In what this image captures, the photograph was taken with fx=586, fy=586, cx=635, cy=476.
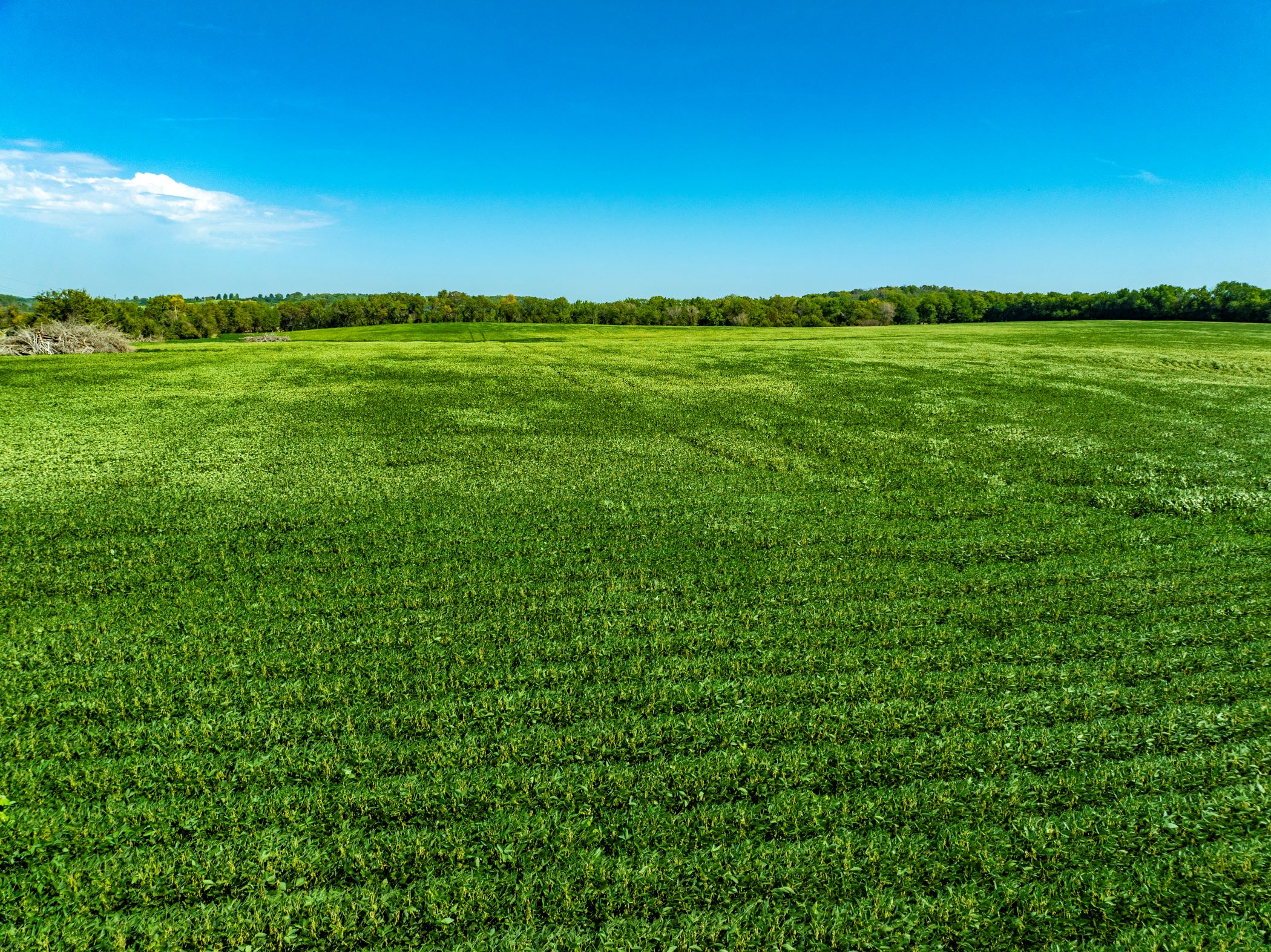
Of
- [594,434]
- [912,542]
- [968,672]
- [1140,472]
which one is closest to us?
[968,672]

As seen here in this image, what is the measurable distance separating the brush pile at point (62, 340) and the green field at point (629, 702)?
17.3m

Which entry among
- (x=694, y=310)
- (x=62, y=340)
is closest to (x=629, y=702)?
(x=62, y=340)

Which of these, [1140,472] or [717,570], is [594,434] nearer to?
[717,570]

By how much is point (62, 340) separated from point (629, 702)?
31.0 m

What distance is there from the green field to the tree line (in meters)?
67.9

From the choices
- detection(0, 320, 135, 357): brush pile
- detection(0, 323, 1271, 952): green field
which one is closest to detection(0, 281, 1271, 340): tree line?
detection(0, 320, 135, 357): brush pile

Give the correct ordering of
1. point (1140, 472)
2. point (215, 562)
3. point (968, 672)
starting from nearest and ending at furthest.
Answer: point (968, 672)
point (215, 562)
point (1140, 472)

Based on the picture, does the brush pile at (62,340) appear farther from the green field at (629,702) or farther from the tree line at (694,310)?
the tree line at (694,310)

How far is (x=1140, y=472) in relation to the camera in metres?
10.3

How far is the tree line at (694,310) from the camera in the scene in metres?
64.4

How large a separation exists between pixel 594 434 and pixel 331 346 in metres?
23.4

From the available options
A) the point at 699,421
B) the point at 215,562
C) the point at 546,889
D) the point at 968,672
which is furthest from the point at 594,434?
the point at 546,889

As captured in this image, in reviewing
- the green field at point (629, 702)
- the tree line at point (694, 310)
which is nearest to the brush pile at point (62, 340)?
the green field at point (629, 702)

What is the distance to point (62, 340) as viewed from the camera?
23812 mm
